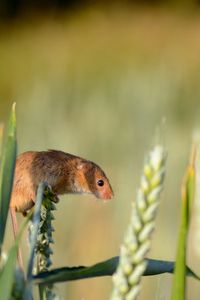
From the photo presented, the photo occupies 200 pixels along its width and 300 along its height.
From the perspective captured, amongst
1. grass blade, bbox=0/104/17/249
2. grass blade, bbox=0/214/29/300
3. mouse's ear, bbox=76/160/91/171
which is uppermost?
mouse's ear, bbox=76/160/91/171

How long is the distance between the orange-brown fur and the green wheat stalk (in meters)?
0.40

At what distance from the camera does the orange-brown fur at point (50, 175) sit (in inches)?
37.5

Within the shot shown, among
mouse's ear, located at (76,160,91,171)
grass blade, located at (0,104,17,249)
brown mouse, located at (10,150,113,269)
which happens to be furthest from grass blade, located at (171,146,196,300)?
mouse's ear, located at (76,160,91,171)

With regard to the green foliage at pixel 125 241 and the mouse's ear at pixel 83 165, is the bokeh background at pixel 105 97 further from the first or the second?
the mouse's ear at pixel 83 165

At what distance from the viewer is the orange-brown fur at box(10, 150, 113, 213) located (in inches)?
37.5

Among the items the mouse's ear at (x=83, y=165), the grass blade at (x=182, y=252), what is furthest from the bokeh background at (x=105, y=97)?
the mouse's ear at (x=83, y=165)

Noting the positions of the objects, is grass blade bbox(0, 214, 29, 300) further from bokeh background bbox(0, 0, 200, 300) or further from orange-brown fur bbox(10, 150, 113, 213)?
orange-brown fur bbox(10, 150, 113, 213)

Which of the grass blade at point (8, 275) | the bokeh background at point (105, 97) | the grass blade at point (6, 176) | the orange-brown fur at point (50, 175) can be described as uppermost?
the bokeh background at point (105, 97)

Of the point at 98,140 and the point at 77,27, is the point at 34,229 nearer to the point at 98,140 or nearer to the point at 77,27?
the point at 98,140

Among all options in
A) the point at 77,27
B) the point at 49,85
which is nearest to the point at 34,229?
the point at 49,85

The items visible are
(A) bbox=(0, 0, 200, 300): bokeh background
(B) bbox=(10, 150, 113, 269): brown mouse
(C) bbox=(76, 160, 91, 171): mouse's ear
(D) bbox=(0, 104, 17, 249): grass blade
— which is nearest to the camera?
(D) bbox=(0, 104, 17, 249): grass blade

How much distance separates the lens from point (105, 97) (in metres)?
4.22

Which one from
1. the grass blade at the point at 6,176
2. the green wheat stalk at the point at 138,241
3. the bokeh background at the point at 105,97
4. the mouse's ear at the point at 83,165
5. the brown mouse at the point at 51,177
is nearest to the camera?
the green wheat stalk at the point at 138,241

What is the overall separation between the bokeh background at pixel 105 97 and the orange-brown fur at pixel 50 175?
0.11 m
